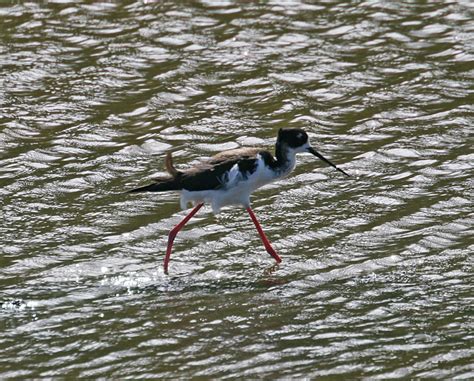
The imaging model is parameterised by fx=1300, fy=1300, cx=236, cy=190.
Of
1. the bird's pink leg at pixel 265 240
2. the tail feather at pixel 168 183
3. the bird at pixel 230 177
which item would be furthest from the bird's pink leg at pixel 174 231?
the bird's pink leg at pixel 265 240

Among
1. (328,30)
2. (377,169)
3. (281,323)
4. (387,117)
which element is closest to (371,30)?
(328,30)

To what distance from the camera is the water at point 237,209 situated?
33.8 ft

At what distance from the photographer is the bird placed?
494 inches

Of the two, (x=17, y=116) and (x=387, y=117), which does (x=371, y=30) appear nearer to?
(x=387, y=117)

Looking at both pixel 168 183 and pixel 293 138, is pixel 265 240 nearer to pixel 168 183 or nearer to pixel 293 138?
pixel 168 183

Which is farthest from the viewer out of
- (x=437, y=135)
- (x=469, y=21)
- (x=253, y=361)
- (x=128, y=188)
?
(x=469, y=21)

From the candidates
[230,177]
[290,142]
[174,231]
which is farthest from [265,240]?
[290,142]

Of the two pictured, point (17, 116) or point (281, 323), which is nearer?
point (281, 323)

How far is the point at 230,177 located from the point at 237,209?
4.85 feet

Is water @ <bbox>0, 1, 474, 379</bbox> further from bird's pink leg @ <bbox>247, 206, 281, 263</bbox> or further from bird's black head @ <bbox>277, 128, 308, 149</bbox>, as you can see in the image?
bird's black head @ <bbox>277, 128, 308, 149</bbox>

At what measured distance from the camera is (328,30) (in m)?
18.6

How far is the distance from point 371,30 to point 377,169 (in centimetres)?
464

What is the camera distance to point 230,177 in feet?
41.5

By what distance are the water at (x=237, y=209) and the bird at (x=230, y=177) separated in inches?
14.0
